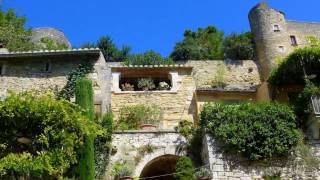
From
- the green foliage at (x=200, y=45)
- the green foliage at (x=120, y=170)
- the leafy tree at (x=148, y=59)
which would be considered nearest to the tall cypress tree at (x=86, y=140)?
the green foliage at (x=120, y=170)

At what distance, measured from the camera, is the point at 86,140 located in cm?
1605

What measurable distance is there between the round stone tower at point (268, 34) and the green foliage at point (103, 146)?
54.1 feet

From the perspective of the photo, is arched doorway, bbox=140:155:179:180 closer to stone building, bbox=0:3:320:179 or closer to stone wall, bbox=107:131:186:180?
stone building, bbox=0:3:320:179

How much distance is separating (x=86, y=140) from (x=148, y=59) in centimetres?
1116

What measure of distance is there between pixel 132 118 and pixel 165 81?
3.88m

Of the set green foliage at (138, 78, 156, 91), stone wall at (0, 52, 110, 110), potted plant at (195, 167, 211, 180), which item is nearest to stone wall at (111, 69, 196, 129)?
green foliage at (138, 78, 156, 91)

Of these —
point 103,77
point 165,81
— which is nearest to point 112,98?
point 103,77

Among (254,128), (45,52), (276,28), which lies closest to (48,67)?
(45,52)

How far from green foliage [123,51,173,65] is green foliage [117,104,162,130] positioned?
5.48m

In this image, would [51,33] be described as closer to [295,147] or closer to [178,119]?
[178,119]

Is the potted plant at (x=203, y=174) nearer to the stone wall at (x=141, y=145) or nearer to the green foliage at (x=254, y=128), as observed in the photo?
the green foliage at (x=254, y=128)

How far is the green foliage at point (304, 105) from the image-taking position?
18.1 metres

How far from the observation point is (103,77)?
847 inches

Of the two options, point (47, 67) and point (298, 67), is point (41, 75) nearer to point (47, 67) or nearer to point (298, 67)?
point (47, 67)
